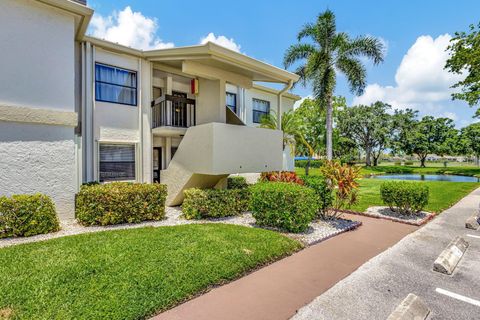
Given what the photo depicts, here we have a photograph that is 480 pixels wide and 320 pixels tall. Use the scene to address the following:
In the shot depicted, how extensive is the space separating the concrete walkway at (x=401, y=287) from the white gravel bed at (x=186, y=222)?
1.78 metres

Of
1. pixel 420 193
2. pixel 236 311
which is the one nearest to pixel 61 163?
pixel 236 311

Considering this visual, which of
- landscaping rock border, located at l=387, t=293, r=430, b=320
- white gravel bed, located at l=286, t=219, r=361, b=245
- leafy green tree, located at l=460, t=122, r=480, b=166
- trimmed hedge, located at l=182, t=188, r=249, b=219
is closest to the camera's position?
landscaping rock border, located at l=387, t=293, r=430, b=320

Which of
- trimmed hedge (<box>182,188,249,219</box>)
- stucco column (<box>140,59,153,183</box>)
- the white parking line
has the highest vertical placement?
stucco column (<box>140,59,153,183</box>)

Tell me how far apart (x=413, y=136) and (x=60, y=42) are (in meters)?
56.4

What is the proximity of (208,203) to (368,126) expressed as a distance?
48355 millimetres

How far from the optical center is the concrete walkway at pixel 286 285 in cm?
402

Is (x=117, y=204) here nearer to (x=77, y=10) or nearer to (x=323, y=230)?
(x=77, y=10)

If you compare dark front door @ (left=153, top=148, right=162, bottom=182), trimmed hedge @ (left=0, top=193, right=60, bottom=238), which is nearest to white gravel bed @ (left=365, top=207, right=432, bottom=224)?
dark front door @ (left=153, top=148, right=162, bottom=182)

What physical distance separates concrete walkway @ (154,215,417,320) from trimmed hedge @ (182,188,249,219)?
3.75 metres

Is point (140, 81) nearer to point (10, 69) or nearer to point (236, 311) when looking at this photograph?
point (10, 69)

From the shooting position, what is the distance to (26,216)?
698cm

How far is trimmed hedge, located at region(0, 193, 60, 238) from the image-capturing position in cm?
677

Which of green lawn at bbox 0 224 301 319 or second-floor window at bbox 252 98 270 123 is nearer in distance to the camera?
green lawn at bbox 0 224 301 319

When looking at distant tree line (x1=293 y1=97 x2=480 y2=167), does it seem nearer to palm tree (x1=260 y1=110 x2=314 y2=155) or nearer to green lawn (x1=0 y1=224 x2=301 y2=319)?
palm tree (x1=260 y1=110 x2=314 y2=155)
